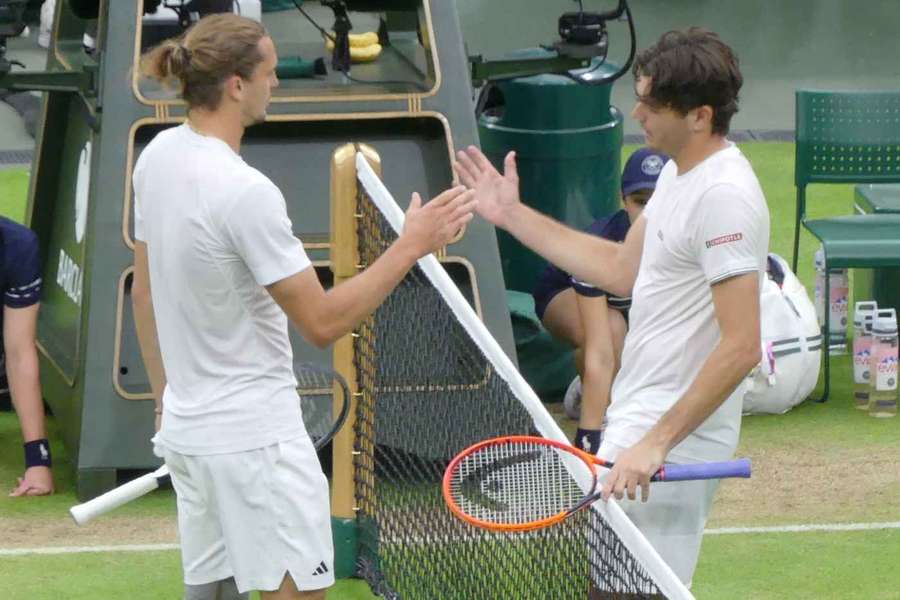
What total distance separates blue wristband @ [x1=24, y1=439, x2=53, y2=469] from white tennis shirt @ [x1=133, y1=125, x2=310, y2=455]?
8.89 feet

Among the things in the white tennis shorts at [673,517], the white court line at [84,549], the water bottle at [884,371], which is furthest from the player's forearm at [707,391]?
the water bottle at [884,371]

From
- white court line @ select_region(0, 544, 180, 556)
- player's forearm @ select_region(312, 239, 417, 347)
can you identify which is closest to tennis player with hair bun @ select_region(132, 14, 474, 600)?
player's forearm @ select_region(312, 239, 417, 347)

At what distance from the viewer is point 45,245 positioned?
7.54m

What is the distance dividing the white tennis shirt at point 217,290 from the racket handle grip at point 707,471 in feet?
2.72

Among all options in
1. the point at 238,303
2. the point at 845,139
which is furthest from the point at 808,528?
the point at 845,139

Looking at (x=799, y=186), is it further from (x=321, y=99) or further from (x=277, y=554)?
(x=277, y=554)

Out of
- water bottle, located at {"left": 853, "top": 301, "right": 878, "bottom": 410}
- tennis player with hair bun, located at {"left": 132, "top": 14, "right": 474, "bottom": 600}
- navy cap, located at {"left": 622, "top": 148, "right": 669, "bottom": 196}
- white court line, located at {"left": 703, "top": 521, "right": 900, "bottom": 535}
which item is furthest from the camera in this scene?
water bottle, located at {"left": 853, "top": 301, "right": 878, "bottom": 410}

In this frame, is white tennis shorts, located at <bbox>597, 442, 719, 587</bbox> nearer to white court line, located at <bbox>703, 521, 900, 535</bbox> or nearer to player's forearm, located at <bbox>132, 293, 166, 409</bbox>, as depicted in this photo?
player's forearm, located at <bbox>132, 293, 166, 409</bbox>

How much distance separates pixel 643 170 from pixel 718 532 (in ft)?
4.67

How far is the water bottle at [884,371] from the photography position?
23.9 ft

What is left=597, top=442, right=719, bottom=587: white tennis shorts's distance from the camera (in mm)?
4086

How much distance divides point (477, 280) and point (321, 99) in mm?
895

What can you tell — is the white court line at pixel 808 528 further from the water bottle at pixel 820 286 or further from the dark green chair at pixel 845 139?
the dark green chair at pixel 845 139

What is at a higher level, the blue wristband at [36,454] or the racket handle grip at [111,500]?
the racket handle grip at [111,500]
